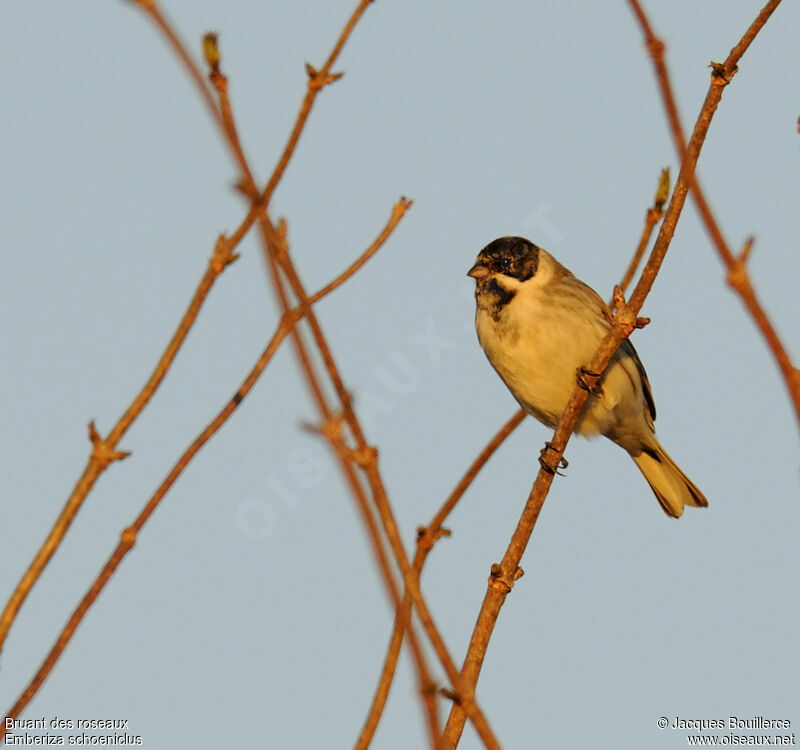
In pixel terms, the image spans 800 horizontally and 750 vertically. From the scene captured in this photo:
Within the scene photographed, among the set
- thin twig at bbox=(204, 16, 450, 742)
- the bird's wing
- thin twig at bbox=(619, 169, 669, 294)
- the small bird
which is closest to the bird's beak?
the small bird

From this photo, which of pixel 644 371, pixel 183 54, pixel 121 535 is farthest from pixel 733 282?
pixel 644 371

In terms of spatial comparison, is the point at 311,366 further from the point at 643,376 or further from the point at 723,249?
the point at 643,376

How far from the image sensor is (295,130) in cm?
204

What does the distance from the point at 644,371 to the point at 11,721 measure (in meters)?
6.67

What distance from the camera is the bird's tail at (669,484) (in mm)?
8578

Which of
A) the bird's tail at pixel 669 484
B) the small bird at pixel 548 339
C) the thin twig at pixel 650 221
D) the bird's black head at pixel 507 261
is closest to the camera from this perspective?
the thin twig at pixel 650 221

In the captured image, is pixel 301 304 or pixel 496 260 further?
pixel 496 260

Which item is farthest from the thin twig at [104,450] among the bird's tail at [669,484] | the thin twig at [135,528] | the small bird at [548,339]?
the bird's tail at [669,484]

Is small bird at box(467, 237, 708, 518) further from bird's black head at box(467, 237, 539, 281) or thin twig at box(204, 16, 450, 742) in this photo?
thin twig at box(204, 16, 450, 742)

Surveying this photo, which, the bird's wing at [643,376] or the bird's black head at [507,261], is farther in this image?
the bird's wing at [643,376]

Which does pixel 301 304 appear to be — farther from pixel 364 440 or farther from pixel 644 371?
pixel 644 371

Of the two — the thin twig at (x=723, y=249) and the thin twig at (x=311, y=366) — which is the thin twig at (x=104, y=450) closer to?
the thin twig at (x=311, y=366)

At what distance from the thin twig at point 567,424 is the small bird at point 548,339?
2.77 metres

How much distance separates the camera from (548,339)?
23.8 ft
